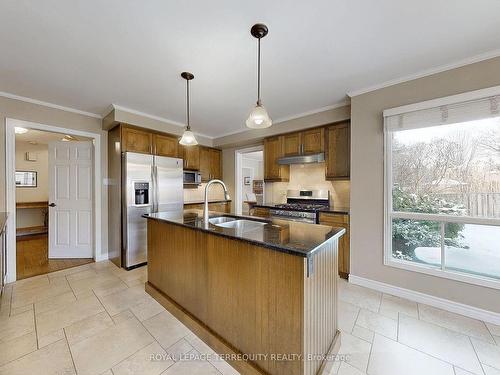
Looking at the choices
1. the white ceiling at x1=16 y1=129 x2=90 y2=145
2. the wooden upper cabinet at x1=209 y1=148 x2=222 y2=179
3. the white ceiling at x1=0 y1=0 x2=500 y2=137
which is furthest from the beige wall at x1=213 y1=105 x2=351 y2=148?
the white ceiling at x1=16 y1=129 x2=90 y2=145

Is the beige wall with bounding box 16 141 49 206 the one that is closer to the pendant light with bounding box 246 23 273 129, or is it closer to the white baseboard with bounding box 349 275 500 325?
the pendant light with bounding box 246 23 273 129

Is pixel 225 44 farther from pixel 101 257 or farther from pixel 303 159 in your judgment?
pixel 101 257

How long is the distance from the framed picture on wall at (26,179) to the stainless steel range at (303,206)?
6540 mm

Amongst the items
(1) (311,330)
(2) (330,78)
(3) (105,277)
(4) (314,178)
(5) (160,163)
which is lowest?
(3) (105,277)

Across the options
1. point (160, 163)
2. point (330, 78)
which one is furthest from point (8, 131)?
point (330, 78)

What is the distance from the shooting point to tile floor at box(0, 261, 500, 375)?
150cm

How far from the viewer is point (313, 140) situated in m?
3.56

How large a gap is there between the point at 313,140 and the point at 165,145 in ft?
8.80

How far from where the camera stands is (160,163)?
3.72 m

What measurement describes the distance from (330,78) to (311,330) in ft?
8.29

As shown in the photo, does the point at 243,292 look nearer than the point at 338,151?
Yes

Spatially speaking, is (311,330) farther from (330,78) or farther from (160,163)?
(160,163)

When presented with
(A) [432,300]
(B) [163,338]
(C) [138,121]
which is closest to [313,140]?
(A) [432,300]

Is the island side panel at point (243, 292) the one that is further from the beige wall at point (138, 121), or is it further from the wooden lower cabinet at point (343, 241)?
the beige wall at point (138, 121)
